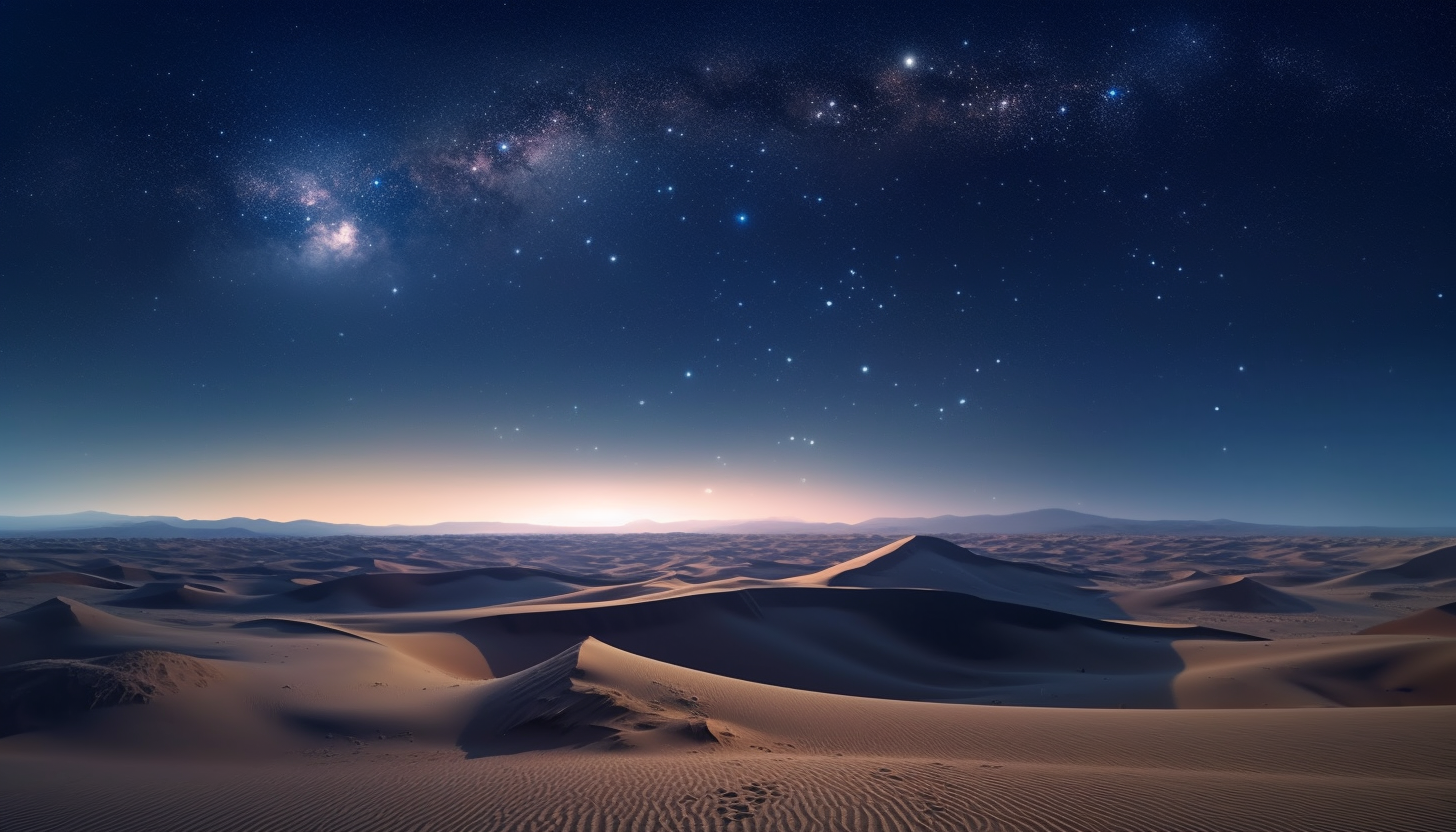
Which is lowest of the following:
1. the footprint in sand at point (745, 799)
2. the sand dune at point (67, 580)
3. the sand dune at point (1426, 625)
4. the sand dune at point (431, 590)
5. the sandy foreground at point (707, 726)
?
the sand dune at point (431, 590)

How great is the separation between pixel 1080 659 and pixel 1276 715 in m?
12.8

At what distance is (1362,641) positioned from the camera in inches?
701

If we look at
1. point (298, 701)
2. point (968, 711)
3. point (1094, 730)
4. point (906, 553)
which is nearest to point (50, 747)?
point (298, 701)

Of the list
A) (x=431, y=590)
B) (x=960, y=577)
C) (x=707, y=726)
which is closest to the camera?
(x=707, y=726)

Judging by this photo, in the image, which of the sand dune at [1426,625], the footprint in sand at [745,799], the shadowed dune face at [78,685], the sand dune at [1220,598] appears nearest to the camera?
the footprint in sand at [745,799]

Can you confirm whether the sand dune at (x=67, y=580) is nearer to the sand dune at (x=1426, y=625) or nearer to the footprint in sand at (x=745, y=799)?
the footprint in sand at (x=745, y=799)

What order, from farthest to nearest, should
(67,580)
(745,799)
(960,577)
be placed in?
1. (960,577)
2. (67,580)
3. (745,799)

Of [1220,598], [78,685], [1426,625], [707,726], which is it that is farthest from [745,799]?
[1220,598]

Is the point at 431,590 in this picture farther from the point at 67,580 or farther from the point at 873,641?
the point at 873,641

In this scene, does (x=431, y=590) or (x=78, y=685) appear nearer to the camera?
(x=78, y=685)

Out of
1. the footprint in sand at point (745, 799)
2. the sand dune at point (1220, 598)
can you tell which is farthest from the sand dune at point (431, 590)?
the sand dune at point (1220, 598)

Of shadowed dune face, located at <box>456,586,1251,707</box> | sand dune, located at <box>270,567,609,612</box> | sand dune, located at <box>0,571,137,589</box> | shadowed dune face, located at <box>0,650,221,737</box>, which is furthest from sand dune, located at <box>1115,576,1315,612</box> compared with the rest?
sand dune, located at <box>0,571,137,589</box>

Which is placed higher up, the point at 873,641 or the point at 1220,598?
the point at 873,641

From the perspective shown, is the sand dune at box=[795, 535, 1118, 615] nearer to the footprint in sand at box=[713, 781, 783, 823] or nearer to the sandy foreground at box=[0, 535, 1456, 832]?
the sandy foreground at box=[0, 535, 1456, 832]
